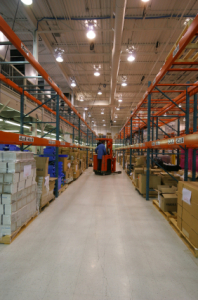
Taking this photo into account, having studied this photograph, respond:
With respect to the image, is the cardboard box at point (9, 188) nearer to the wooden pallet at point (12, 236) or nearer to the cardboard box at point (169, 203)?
the wooden pallet at point (12, 236)

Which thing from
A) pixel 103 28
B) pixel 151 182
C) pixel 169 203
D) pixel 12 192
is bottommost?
pixel 169 203

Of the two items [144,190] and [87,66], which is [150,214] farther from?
[87,66]

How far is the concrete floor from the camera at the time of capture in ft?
6.08

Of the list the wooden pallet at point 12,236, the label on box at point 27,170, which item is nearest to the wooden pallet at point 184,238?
the wooden pallet at point 12,236

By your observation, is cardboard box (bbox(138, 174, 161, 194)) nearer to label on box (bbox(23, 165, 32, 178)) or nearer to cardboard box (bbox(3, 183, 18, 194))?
label on box (bbox(23, 165, 32, 178))

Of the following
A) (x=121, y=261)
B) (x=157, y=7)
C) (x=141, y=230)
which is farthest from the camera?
(x=157, y=7)

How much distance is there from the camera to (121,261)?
2342mm

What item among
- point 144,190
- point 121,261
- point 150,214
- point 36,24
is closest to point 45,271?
point 121,261

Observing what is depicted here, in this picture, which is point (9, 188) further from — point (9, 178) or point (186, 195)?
point (186, 195)

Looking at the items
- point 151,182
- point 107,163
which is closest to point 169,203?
point 151,182

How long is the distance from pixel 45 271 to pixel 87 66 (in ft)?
36.9

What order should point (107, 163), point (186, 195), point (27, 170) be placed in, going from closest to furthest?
point (186, 195), point (27, 170), point (107, 163)

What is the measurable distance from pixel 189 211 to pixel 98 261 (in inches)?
68.5

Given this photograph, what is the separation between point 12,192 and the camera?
9.12 feet
